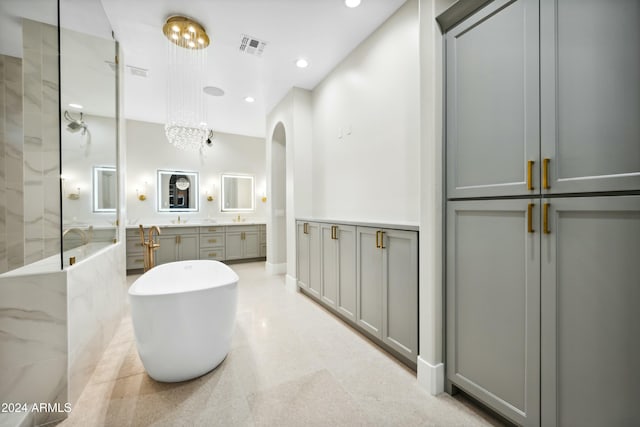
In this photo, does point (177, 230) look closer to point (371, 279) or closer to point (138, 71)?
point (138, 71)

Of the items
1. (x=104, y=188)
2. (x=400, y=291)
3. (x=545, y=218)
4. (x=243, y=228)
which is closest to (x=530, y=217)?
(x=545, y=218)

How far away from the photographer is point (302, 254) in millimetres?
3369

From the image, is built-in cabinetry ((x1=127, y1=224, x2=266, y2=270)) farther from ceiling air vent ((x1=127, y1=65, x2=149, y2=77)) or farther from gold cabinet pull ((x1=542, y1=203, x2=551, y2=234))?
gold cabinet pull ((x1=542, y1=203, x2=551, y2=234))

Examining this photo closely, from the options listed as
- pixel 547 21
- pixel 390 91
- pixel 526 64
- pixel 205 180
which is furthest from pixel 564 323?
pixel 205 180

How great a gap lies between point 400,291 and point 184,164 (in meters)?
5.30

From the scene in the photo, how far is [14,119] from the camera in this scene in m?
2.04

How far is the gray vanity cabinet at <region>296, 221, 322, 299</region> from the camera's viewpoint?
2994mm

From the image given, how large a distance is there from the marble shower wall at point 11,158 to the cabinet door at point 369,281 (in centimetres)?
267

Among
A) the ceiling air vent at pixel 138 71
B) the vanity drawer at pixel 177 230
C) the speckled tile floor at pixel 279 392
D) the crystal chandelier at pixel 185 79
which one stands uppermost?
the ceiling air vent at pixel 138 71

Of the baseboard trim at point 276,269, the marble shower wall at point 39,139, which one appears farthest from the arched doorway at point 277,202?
the marble shower wall at point 39,139

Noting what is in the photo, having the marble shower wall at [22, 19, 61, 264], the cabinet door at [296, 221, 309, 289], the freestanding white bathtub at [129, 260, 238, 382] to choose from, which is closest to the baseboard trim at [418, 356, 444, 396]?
the freestanding white bathtub at [129, 260, 238, 382]

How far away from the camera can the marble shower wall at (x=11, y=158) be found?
199 cm

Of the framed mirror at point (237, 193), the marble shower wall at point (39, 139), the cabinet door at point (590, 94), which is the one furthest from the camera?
the framed mirror at point (237, 193)

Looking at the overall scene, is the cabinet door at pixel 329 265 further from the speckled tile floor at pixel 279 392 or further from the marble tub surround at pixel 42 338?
the marble tub surround at pixel 42 338
